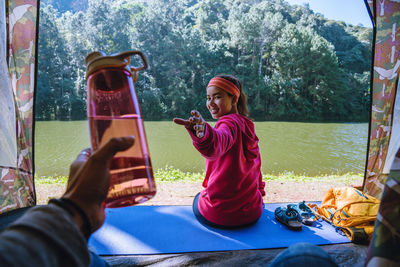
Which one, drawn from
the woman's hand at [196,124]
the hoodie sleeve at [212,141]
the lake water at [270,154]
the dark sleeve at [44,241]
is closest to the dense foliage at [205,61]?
the lake water at [270,154]

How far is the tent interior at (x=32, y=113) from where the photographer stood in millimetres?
1560

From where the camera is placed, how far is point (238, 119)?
4.89 feet

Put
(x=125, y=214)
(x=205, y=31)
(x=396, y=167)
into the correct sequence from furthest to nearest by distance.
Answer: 1. (x=205, y=31)
2. (x=125, y=214)
3. (x=396, y=167)

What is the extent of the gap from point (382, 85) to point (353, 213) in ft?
4.29

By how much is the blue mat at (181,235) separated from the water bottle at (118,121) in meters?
1.01

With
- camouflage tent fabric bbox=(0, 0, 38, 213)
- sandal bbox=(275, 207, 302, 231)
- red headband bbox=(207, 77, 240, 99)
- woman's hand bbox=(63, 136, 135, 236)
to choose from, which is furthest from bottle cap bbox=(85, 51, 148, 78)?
sandal bbox=(275, 207, 302, 231)

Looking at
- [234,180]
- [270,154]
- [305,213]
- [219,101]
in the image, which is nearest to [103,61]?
[219,101]

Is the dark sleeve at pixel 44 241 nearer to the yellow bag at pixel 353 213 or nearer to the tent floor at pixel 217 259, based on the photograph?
the tent floor at pixel 217 259

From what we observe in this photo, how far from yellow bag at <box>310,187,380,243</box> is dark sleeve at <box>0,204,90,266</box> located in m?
1.99

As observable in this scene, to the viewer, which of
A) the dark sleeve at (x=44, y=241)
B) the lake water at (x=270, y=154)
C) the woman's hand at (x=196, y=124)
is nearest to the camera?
the dark sleeve at (x=44, y=241)

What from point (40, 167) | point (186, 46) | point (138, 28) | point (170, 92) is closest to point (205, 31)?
point (186, 46)

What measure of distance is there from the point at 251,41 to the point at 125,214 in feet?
Result: 69.5

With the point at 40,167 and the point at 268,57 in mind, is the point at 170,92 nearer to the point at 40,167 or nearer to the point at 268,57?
the point at 268,57

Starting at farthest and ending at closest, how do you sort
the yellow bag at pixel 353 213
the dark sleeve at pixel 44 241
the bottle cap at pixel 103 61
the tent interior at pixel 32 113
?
the yellow bag at pixel 353 213 → the tent interior at pixel 32 113 → the bottle cap at pixel 103 61 → the dark sleeve at pixel 44 241
